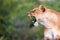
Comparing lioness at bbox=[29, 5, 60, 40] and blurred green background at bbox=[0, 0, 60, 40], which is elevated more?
lioness at bbox=[29, 5, 60, 40]

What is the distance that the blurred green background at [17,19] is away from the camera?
6.35 metres

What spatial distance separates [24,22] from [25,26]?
89 mm

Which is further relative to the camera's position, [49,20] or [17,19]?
[17,19]

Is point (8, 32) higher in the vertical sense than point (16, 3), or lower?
lower

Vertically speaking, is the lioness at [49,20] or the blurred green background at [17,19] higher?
the lioness at [49,20]

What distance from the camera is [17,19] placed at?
22.1 ft

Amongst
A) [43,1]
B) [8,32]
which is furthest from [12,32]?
[43,1]

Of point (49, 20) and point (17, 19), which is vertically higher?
point (49, 20)

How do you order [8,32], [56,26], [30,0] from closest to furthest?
1. [56,26]
2. [8,32]
3. [30,0]

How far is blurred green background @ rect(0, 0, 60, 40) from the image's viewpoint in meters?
6.35

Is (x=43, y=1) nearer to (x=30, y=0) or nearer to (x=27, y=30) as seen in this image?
(x=30, y=0)

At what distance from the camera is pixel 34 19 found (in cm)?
409

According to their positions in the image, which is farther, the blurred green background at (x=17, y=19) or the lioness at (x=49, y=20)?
the blurred green background at (x=17, y=19)

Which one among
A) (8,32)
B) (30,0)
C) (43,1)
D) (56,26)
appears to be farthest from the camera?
(43,1)
